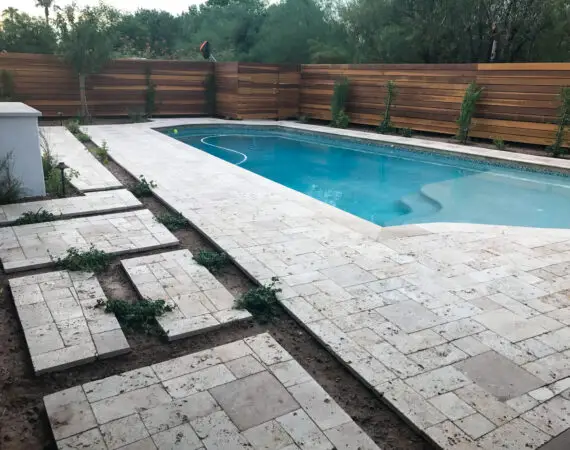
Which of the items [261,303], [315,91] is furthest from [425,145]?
[261,303]

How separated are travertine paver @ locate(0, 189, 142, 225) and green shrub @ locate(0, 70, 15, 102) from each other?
7172 millimetres

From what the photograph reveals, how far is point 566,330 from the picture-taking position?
109 inches

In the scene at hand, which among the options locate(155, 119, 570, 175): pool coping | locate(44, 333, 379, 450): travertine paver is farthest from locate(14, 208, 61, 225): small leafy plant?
locate(155, 119, 570, 175): pool coping

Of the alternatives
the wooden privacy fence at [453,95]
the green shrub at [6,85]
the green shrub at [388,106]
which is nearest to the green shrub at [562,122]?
the wooden privacy fence at [453,95]

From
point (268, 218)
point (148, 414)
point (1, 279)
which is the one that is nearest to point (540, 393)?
point (148, 414)

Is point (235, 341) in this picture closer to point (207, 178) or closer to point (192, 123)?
point (207, 178)

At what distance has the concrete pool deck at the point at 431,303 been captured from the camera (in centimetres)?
212

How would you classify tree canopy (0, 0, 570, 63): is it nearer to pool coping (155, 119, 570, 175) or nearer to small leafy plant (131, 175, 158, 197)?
pool coping (155, 119, 570, 175)

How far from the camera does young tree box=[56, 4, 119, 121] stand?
10516 mm

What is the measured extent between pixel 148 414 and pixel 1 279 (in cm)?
190

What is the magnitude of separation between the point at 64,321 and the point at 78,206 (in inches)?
95.2

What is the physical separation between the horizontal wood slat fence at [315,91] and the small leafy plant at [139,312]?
8.60 m

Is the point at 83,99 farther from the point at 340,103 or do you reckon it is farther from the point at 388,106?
the point at 388,106

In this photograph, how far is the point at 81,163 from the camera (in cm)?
691
